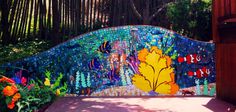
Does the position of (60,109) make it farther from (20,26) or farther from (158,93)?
(20,26)

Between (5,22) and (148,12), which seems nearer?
(148,12)

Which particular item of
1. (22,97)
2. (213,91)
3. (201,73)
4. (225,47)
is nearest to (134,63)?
(201,73)

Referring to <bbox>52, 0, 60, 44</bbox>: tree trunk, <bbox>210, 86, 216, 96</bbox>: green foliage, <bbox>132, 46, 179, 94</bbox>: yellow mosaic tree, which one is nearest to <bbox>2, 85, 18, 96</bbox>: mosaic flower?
<bbox>132, 46, 179, 94</bbox>: yellow mosaic tree

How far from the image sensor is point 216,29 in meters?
7.32

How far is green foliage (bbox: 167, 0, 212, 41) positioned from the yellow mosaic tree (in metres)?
1.47

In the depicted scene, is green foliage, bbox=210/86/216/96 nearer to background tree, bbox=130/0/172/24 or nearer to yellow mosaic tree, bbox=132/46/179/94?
yellow mosaic tree, bbox=132/46/179/94

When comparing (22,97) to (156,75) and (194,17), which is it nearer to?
(156,75)

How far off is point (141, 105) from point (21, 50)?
339 centimetres

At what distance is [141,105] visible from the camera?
23.0 feet

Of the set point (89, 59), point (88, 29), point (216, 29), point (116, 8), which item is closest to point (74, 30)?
point (88, 29)

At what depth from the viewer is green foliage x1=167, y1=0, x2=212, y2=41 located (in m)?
8.75

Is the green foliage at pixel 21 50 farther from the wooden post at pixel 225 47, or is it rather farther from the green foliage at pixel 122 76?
the wooden post at pixel 225 47

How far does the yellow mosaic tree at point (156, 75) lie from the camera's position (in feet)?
25.4

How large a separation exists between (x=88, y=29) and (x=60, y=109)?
137 inches
